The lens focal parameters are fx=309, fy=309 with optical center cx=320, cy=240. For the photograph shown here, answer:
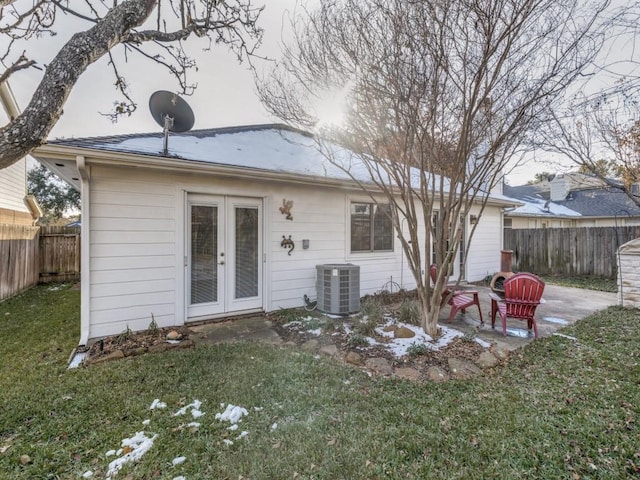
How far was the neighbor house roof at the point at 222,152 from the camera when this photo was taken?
4207mm

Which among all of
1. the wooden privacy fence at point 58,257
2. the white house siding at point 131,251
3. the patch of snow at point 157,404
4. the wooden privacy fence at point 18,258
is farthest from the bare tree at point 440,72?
the wooden privacy fence at point 58,257

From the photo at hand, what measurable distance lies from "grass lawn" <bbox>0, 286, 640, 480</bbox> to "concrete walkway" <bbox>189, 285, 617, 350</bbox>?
518 mm

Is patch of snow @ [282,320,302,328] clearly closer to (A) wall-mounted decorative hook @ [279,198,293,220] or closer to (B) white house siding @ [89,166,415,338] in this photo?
(B) white house siding @ [89,166,415,338]

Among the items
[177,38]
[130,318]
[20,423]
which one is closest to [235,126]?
[177,38]

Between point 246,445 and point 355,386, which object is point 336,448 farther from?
point 355,386

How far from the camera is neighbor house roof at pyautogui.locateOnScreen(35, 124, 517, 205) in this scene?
166 inches

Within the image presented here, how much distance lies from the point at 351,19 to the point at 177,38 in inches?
91.4

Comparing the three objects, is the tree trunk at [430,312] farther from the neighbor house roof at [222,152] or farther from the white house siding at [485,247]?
the white house siding at [485,247]

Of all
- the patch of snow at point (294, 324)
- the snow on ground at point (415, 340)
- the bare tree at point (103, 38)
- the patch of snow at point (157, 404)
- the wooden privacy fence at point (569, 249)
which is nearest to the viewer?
the bare tree at point (103, 38)

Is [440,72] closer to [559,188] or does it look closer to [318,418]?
[318,418]

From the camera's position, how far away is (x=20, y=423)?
2600mm

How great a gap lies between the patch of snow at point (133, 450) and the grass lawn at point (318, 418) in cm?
4

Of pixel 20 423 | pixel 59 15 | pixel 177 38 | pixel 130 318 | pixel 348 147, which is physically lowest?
pixel 20 423

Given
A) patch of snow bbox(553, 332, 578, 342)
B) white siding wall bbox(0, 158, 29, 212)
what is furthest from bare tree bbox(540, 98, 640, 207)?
white siding wall bbox(0, 158, 29, 212)
